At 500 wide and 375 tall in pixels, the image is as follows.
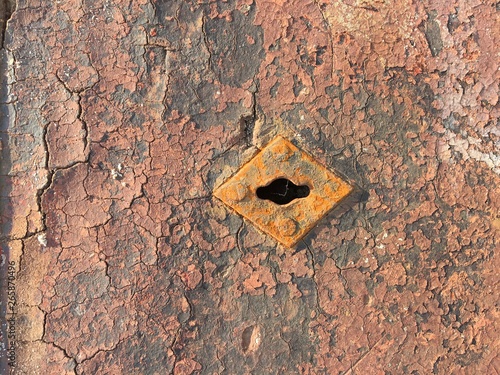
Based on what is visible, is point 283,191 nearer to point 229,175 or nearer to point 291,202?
point 291,202

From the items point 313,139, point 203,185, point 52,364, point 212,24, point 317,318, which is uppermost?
point 212,24

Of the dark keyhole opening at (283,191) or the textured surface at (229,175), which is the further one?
the dark keyhole opening at (283,191)

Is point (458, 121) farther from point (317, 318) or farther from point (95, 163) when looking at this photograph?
point (95, 163)

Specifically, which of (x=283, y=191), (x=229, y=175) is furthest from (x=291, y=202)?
(x=229, y=175)

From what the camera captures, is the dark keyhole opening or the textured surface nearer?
the textured surface

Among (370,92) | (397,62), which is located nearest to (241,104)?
(370,92)
